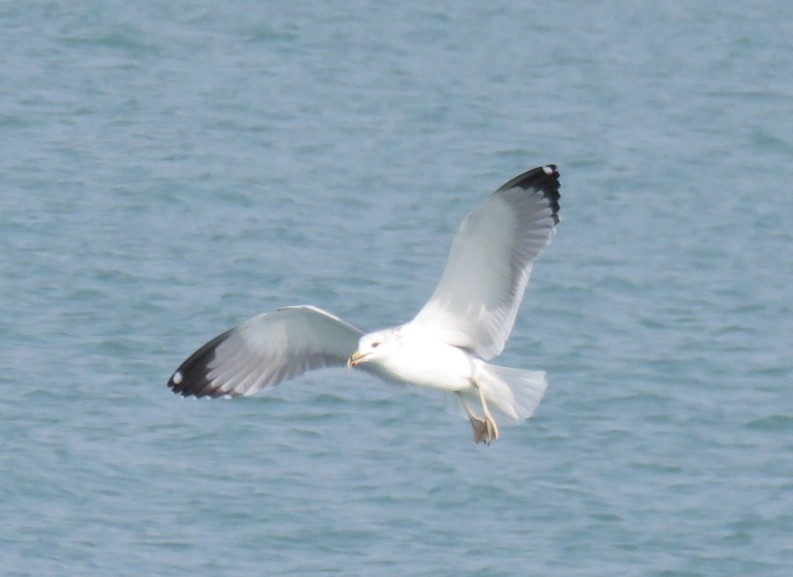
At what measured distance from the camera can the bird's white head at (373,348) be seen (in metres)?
7.04

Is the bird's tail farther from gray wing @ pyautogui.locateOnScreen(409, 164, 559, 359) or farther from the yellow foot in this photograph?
gray wing @ pyautogui.locateOnScreen(409, 164, 559, 359)

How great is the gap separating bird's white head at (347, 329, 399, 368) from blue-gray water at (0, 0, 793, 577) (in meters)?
2.25

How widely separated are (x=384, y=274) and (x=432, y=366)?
231 inches

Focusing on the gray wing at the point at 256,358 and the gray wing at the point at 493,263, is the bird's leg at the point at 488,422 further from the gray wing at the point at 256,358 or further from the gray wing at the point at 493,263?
the gray wing at the point at 256,358

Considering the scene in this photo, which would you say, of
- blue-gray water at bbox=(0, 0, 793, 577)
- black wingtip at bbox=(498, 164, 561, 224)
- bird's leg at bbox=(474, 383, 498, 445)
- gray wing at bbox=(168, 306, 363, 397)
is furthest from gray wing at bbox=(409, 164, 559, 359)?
blue-gray water at bbox=(0, 0, 793, 577)

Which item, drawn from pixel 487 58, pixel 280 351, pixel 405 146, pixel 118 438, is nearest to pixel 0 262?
pixel 118 438

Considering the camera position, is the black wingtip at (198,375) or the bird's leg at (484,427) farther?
the black wingtip at (198,375)

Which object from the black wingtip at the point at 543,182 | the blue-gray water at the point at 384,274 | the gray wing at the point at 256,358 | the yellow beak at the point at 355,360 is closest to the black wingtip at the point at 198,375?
the gray wing at the point at 256,358

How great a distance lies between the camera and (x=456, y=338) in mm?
7555

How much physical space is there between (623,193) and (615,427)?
197 inches

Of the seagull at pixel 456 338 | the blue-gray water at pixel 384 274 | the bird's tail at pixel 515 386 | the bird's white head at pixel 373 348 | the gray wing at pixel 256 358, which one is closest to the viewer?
the bird's white head at pixel 373 348

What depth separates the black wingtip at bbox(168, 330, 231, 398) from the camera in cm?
779

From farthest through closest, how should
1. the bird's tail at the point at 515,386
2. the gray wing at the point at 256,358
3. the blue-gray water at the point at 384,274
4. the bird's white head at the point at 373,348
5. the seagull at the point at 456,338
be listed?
the blue-gray water at the point at 384,274
the gray wing at the point at 256,358
the bird's tail at the point at 515,386
the seagull at the point at 456,338
the bird's white head at the point at 373,348

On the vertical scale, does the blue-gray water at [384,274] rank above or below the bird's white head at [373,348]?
below
